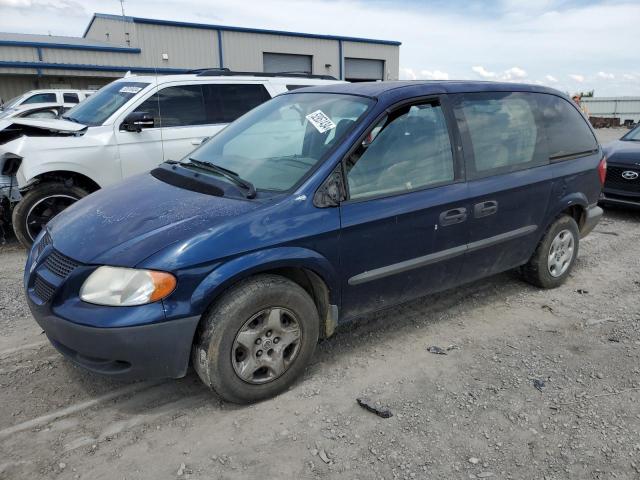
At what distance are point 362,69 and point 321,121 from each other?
3115cm

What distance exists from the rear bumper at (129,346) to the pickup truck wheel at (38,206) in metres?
3.25

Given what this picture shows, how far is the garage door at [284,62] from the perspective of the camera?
28.6 m

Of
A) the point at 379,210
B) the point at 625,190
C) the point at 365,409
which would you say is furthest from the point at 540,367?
the point at 625,190

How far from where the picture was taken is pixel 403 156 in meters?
3.31

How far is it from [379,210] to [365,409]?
1.16 metres

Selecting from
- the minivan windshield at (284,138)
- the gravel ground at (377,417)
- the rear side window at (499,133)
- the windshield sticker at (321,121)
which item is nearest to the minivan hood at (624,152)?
the rear side window at (499,133)

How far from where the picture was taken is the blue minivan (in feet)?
8.29

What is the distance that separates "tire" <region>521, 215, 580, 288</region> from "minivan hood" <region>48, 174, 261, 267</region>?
108 inches

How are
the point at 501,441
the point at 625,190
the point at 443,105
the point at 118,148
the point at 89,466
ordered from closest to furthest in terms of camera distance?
the point at 89,466 → the point at 501,441 → the point at 443,105 → the point at 118,148 → the point at 625,190

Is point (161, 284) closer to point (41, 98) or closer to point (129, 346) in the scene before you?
point (129, 346)

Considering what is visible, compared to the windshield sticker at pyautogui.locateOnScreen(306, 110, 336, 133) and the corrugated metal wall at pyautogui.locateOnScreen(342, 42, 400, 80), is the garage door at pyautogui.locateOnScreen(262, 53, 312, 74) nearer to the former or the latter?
the corrugated metal wall at pyautogui.locateOnScreen(342, 42, 400, 80)

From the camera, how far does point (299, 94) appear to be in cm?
388

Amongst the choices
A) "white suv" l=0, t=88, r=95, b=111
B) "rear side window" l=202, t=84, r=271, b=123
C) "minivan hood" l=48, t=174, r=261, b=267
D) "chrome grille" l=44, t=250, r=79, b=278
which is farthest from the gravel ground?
"white suv" l=0, t=88, r=95, b=111

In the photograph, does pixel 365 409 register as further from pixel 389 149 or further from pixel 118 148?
pixel 118 148
